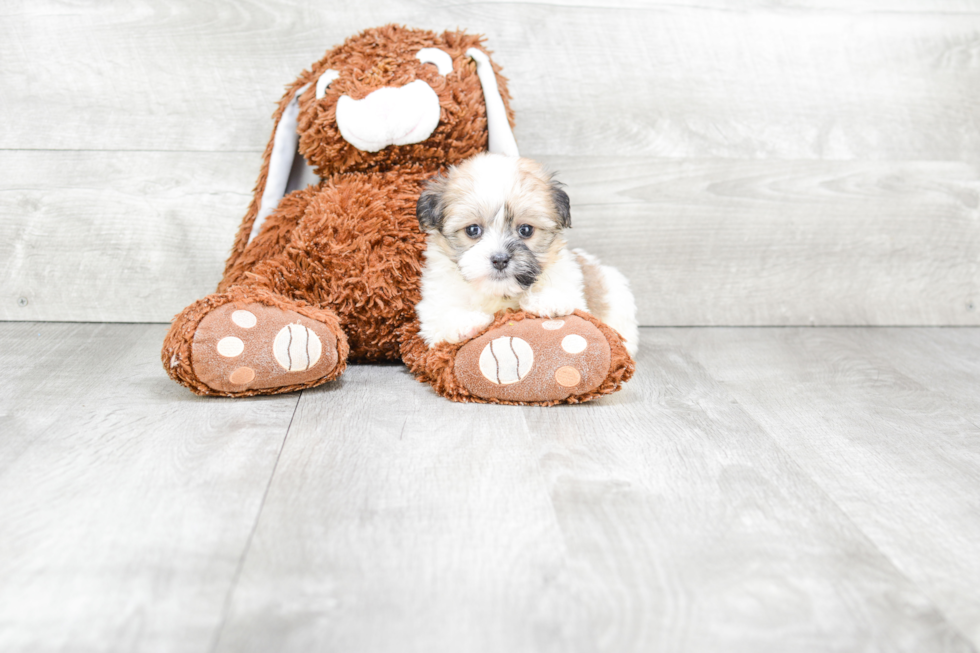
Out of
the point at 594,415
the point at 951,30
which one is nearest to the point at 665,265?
the point at 594,415

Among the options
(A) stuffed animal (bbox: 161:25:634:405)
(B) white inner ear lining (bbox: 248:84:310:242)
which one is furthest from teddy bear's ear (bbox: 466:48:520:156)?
(B) white inner ear lining (bbox: 248:84:310:242)

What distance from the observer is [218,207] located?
2.00 metres

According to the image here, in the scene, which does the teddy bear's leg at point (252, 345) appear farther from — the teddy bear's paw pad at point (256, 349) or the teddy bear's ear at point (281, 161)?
the teddy bear's ear at point (281, 161)

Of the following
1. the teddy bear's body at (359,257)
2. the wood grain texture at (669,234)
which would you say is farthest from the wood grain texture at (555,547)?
the wood grain texture at (669,234)

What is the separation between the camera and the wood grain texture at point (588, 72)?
191cm

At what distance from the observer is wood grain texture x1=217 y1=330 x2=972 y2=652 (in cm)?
83

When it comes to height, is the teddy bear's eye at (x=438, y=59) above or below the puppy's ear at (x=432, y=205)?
above

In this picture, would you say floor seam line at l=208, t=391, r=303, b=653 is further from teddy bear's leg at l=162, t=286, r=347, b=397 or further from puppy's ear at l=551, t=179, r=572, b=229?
puppy's ear at l=551, t=179, r=572, b=229

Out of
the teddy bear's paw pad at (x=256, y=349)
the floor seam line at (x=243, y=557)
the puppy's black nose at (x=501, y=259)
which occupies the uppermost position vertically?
the puppy's black nose at (x=501, y=259)

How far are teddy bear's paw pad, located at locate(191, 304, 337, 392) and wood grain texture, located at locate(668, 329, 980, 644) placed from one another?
2.72 ft

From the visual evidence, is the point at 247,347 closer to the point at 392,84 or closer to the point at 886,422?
the point at 392,84

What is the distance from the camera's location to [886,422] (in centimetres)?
147

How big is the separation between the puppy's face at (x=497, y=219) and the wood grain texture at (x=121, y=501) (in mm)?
420

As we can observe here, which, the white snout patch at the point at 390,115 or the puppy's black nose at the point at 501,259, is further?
the white snout patch at the point at 390,115
